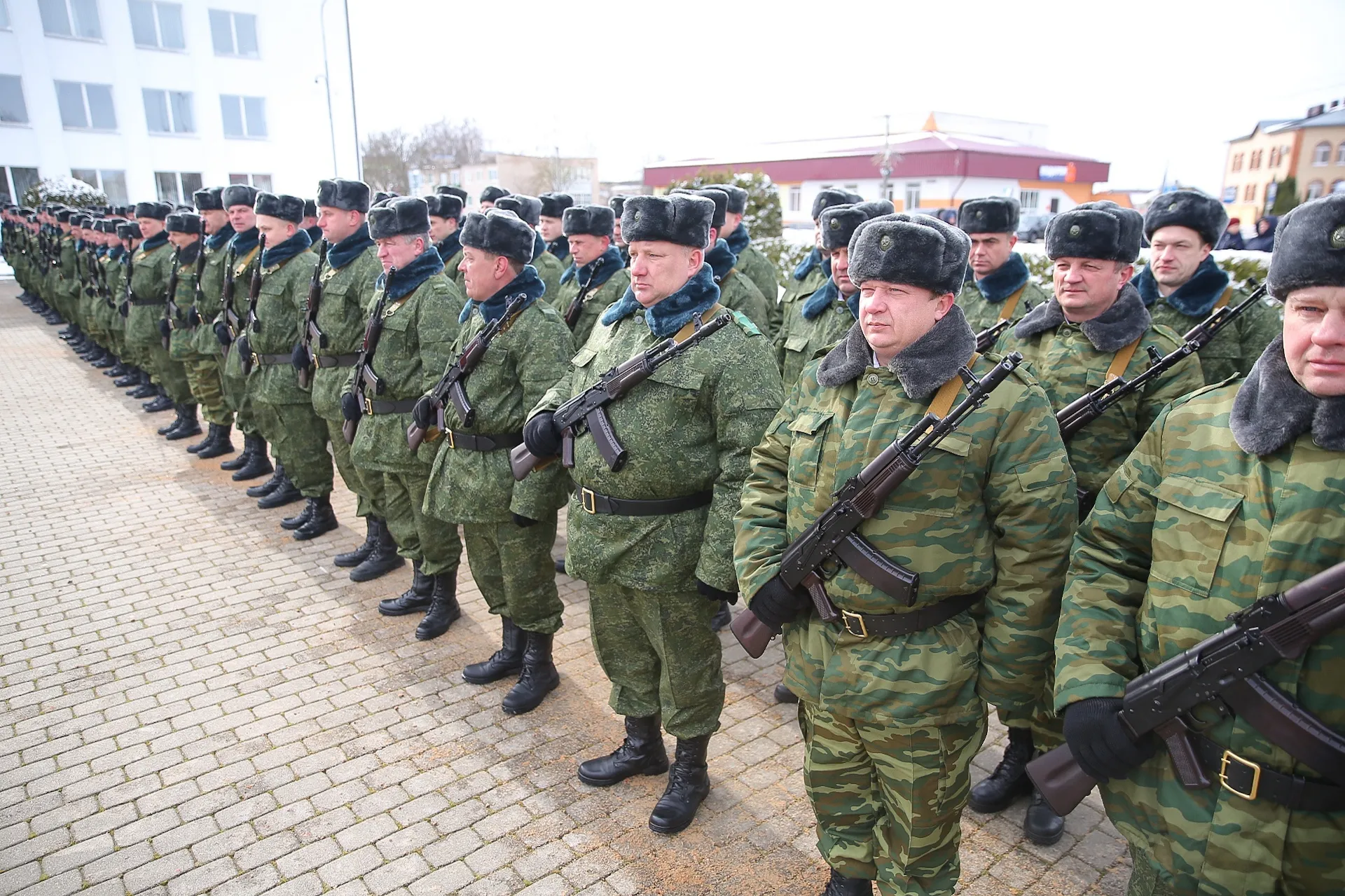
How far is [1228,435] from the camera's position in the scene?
1.81 metres

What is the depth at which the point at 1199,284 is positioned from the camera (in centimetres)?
407

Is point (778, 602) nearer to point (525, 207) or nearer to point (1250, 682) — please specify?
point (1250, 682)

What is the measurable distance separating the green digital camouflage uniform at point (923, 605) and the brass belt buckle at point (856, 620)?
0.02 metres

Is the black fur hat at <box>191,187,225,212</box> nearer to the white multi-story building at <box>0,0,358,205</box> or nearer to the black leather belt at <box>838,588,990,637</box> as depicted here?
the black leather belt at <box>838,588,990,637</box>

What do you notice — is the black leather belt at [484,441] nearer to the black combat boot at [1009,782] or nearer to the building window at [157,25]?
the black combat boot at [1009,782]

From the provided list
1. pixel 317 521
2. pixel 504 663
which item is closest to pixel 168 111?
pixel 317 521

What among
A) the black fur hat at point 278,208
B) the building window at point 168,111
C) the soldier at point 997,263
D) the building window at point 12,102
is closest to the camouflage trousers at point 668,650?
the soldier at point 997,263

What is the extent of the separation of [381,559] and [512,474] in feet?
7.48

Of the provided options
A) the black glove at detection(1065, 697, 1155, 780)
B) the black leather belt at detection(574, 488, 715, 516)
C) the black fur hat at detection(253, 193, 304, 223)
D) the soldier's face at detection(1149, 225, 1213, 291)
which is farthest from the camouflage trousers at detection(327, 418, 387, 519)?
the soldier's face at detection(1149, 225, 1213, 291)

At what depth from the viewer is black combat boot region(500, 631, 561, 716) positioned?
4.12 metres

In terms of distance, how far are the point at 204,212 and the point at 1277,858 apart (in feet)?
28.8

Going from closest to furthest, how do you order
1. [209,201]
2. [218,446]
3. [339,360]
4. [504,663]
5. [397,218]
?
[504,663]
[397,218]
[339,360]
[209,201]
[218,446]

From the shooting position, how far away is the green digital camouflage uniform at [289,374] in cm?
617

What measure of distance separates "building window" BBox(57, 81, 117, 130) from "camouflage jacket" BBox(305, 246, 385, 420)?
105 ft
